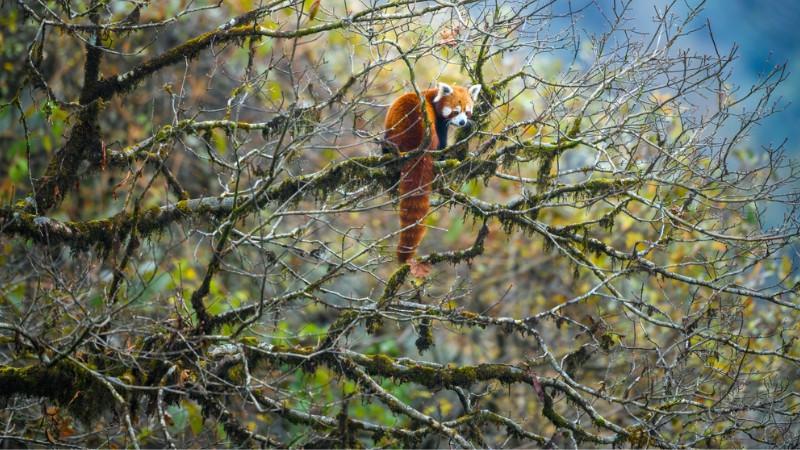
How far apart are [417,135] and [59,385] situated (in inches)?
135

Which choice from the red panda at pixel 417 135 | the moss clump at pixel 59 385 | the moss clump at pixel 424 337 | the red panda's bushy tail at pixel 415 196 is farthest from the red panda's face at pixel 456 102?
the moss clump at pixel 59 385

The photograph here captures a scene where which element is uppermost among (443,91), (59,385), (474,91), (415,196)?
(443,91)

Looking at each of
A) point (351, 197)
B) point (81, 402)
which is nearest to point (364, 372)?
point (351, 197)

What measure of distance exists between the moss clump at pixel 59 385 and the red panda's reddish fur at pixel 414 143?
7.26 feet

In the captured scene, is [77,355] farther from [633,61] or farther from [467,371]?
[633,61]

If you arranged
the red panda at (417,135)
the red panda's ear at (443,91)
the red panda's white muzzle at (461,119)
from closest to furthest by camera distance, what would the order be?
1. the red panda at (417,135)
2. the red panda's white muzzle at (461,119)
3. the red panda's ear at (443,91)

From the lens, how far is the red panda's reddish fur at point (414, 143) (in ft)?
20.3

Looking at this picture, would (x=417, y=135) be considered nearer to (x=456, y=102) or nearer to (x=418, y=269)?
(x=456, y=102)

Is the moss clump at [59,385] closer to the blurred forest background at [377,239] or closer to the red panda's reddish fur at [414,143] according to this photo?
the blurred forest background at [377,239]

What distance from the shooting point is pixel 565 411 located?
10.6 metres

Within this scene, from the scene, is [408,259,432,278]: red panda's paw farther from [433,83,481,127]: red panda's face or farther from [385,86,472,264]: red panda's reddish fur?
[433,83,481,127]: red panda's face

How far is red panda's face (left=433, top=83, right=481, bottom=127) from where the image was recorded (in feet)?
22.5

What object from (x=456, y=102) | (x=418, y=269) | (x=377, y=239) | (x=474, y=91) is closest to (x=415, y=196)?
(x=418, y=269)

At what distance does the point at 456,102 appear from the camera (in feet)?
23.9
